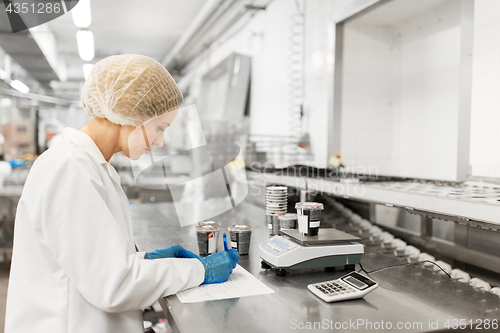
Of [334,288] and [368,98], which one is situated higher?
[368,98]

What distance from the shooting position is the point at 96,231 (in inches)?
34.9

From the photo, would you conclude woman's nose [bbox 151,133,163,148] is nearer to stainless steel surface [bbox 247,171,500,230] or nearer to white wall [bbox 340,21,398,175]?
stainless steel surface [bbox 247,171,500,230]

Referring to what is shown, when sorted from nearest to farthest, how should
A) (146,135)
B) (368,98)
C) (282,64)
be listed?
1. (146,135)
2. (368,98)
3. (282,64)

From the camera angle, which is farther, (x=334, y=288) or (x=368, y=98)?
(x=368, y=98)

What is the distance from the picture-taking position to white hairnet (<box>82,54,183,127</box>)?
3.46 feet

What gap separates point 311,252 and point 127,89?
0.78 metres

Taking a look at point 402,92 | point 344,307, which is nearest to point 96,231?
point 344,307

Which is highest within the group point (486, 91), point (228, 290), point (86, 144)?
point (486, 91)

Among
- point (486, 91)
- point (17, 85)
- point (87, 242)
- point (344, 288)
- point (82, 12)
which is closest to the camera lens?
point (87, 242)

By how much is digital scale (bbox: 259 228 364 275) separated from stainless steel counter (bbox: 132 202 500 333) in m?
0.04

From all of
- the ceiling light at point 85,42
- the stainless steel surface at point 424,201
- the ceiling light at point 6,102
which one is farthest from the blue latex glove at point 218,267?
the ceiling light at point 6,102

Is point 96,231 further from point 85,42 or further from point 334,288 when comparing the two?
point 85,42

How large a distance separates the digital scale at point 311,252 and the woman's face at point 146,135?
1.78ft

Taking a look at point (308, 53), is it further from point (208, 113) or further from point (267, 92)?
point (208, 113)
